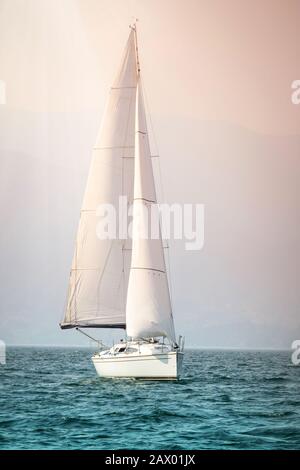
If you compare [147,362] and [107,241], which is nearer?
[147,362]

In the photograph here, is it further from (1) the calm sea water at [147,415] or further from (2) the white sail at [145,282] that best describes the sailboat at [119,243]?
(1) the calm sea water at [147,415]

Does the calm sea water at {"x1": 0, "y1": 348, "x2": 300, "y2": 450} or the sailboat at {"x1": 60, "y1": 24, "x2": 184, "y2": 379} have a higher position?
the sailboat at {"x1": 60, "y1": 24, "x2": 184, "y2": 379}

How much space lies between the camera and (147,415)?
1794cm

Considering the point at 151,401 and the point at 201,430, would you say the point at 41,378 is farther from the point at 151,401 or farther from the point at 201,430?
the point at 201,430

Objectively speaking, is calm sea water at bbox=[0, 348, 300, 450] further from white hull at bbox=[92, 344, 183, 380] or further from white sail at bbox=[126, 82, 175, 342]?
white sail at bbox=[126, 82, 175, 342]

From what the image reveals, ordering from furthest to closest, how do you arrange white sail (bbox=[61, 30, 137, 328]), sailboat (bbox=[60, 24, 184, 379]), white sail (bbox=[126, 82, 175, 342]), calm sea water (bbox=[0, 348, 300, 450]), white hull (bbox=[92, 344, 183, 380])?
white sail (bbox=[61, 30, 137, 328])
sailboat (bbox=[60, 24, 184, 379])
white sail (bbox=[126, 82, 175, 342])
white hull (bbox=[92, 344, 183, 380])
calm sea water (bbox=[0, 348, 300, 450])

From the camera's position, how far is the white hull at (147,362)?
2336 centimetres

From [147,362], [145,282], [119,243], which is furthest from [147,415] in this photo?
[119,243]

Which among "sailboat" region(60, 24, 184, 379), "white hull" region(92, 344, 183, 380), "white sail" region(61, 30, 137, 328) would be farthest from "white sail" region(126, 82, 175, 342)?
"white sail" region(61, 30, 137, 328)

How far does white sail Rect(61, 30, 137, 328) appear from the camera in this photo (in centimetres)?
2625

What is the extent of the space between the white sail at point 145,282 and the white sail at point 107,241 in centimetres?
193

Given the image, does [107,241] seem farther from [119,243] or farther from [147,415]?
[147,415]

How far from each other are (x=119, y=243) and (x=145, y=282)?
9.15 ft
